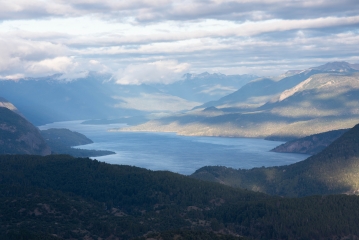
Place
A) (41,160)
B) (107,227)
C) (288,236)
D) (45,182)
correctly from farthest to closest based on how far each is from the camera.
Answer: (41,160) → (45,182) → (288,236) → (107,227)

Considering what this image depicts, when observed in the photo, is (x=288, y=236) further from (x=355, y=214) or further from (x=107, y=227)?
(x=107, y=227)

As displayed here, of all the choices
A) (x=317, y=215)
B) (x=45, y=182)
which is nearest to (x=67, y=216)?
(x=45, y=182)

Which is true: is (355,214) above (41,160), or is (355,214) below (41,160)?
below

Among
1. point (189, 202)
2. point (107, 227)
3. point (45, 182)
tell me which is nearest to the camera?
point (107, 227)

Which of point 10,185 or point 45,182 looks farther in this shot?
point 45,182

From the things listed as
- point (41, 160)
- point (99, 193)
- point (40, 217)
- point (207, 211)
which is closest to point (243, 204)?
point (207, 211)

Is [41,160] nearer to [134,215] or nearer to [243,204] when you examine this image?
[134,215]
